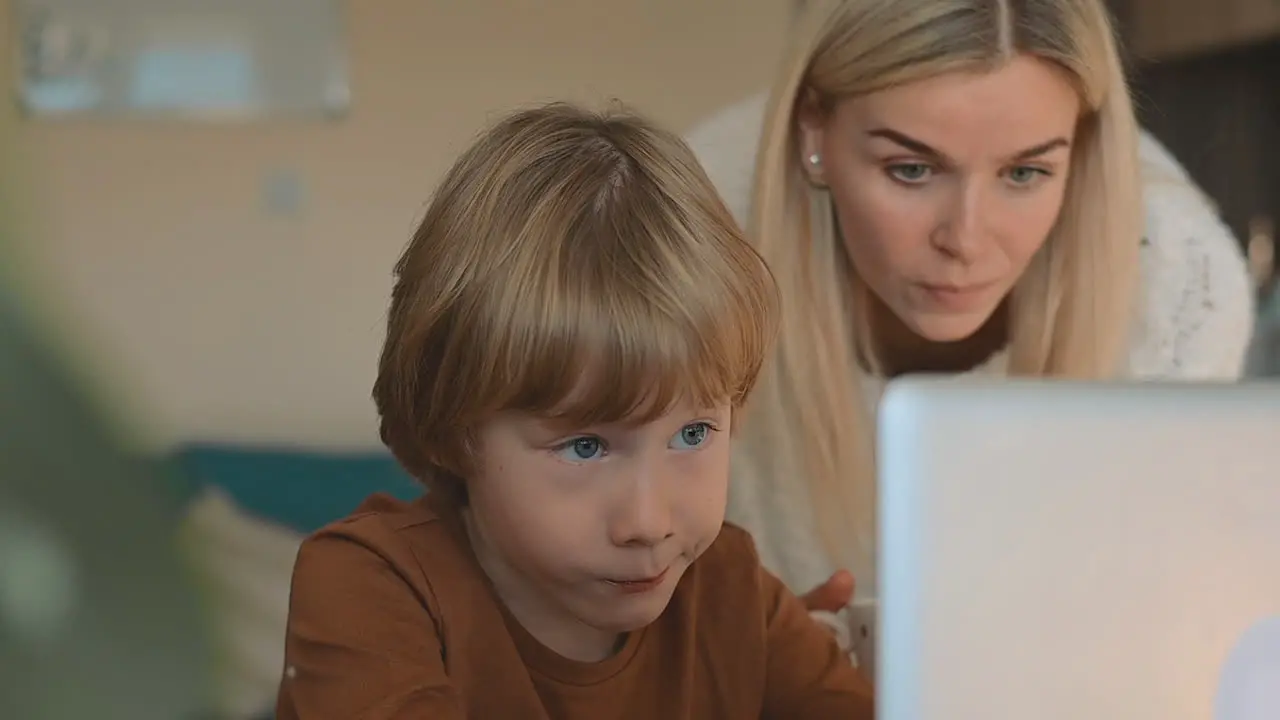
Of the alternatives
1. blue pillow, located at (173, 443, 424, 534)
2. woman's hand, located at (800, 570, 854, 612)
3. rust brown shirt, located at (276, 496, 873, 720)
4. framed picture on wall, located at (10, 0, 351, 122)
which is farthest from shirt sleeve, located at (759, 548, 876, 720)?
framed picture on wall, located at (10, 0, 351, 122)

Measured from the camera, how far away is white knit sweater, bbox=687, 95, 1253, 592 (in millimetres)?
1151

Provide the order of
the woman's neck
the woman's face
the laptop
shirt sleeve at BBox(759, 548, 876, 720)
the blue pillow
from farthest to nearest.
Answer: the blue pillow < the woman's neck < the woman's face < shirt sleeve at BBox(759, 548, 876, 720) < the laptop

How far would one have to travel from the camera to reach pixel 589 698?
706 millimetres

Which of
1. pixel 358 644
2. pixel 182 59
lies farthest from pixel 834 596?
pixel 182 59

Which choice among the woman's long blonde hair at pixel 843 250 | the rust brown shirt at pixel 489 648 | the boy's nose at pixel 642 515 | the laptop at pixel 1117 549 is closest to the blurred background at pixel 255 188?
the woman's long blonde hair at pixel 843 250

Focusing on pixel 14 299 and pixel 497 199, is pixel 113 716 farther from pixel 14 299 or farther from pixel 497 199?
pixel 497 199

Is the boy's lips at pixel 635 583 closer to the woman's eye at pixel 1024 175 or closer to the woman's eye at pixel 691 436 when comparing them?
the woman's eye at pixel 691 436

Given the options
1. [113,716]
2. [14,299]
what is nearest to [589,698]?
[113,716]

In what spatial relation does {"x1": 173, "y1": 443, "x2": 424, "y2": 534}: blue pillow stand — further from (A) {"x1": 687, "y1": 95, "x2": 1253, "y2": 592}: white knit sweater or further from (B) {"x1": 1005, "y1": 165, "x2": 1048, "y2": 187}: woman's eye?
(B) {"x1": 1005, "y1": 165, "x2": 1048, "y2": 187}: woman's eye

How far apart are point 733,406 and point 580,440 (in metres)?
0.10

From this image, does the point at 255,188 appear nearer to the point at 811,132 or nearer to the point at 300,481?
the point at 300,481

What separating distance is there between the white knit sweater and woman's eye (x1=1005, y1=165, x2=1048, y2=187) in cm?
23

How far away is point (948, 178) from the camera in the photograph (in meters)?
0.92

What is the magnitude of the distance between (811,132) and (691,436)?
42 cm
